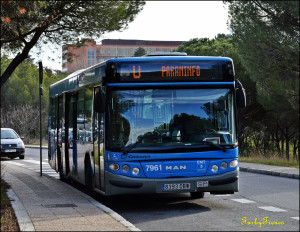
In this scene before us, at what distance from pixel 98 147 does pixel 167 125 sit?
1620mm

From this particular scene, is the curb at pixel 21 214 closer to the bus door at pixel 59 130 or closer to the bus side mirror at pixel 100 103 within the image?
the bus side mirror at pixel 100 103

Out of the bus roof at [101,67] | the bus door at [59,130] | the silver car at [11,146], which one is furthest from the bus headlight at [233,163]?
the silver car at [11,146]

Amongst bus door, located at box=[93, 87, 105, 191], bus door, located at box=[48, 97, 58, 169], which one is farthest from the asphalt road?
bus door, located at box=[48, 97, 58, 169]

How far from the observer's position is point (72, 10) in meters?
19.4

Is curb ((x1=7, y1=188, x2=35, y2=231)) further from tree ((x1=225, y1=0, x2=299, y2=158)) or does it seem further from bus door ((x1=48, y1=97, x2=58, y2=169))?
tree ((x1=225, y1=0, x2=299, y2=158))

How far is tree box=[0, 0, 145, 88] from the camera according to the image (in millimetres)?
17750

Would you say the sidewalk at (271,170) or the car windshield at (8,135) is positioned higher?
the car windshield at (8,135)

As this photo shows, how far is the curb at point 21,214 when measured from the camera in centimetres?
921

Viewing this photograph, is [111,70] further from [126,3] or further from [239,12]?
[239,12]

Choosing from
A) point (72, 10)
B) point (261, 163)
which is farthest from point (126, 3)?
point (261, 163)

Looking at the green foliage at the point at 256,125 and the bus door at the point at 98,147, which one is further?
the green foliage at the point at 256,125

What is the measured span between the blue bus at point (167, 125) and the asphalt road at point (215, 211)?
48cm

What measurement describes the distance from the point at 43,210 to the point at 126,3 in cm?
1091

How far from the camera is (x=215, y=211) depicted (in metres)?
11.7
